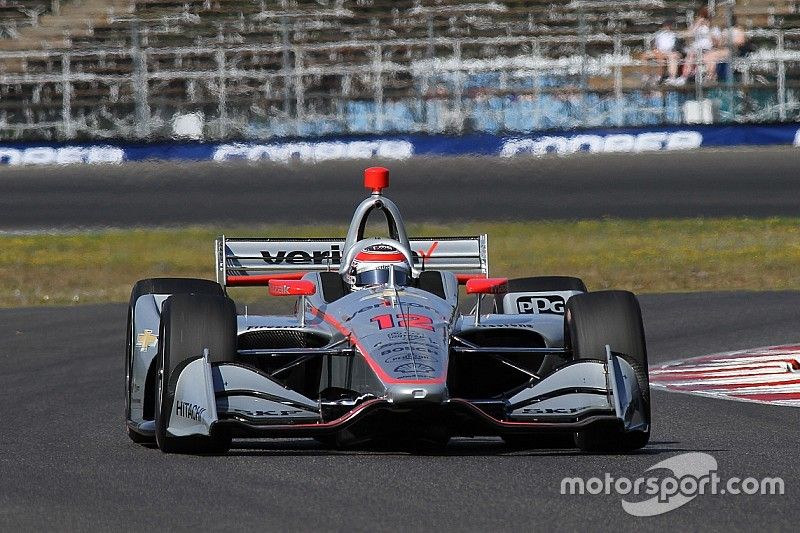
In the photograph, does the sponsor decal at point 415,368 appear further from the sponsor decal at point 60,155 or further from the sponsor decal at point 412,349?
the sponsor decal at point 60,155

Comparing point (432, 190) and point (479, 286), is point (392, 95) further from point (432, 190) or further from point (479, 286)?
point (479, 286)

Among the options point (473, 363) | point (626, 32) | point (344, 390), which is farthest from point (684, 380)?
point (626, 32)

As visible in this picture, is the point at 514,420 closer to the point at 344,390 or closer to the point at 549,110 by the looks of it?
the point at 344,390

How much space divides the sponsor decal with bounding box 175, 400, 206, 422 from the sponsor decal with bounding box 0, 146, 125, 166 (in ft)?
41.1

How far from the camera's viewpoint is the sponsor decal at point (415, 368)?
634cm

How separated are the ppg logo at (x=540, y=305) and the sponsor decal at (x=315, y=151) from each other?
1059cm

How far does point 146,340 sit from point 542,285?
2.11 meters

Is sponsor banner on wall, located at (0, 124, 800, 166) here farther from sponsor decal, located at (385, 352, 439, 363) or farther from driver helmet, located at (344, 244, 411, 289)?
sponsor decal, located at (385, 352, 439, 363)

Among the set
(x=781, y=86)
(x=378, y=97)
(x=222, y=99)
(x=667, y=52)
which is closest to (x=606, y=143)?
(x=781, y=86)

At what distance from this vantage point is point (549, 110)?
19.5 meters

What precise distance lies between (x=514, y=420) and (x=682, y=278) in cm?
1007

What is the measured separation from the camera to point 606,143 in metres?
18.8

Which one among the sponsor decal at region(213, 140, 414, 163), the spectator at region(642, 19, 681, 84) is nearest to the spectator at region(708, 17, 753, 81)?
the spectator at region(642, 19, 681, 84)

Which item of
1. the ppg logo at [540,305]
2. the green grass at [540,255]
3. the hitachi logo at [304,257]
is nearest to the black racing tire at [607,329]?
the ppg logo at [540,305]
